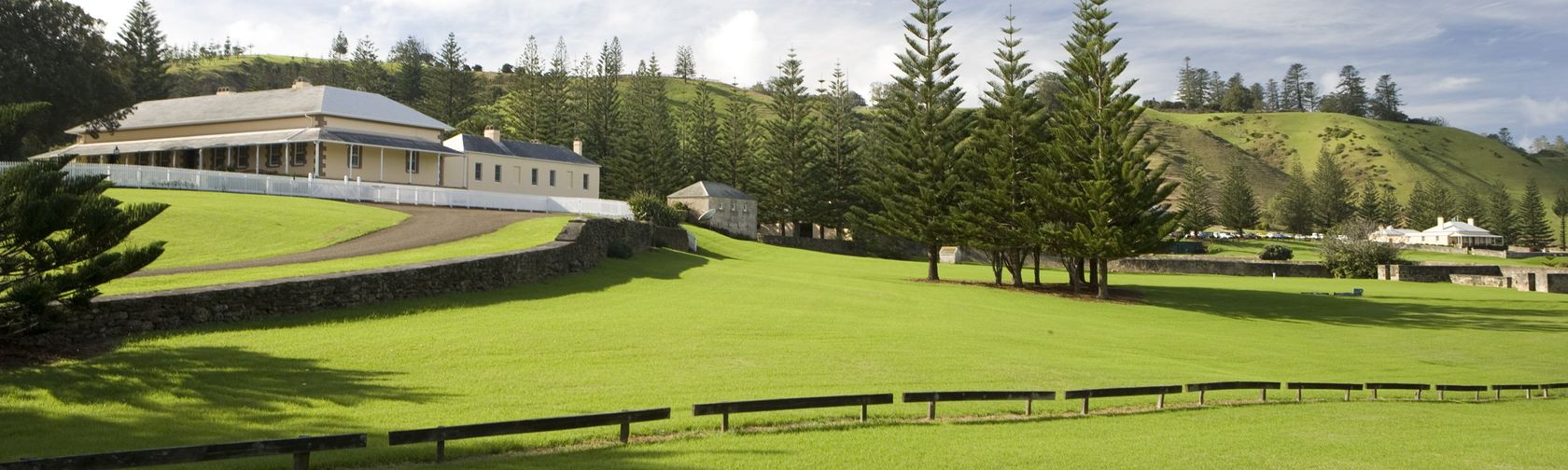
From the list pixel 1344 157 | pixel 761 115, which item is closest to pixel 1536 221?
pixel 1344 157

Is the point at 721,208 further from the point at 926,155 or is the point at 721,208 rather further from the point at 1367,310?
the point at 1367,310

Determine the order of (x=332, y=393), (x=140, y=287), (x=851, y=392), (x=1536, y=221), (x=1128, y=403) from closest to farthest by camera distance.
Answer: (x=332, y=393) < (x=851, y=392) < (x=1128, y=403) < (x=140, y=287) < (x=1536, y=221)

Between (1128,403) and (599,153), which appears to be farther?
(599,153)

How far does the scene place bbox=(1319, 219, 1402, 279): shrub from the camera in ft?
146

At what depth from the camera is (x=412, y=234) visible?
79.5ft

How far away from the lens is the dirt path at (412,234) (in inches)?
709

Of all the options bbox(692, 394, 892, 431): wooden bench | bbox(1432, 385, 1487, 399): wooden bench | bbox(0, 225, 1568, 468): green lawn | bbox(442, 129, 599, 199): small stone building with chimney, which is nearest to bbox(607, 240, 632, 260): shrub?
bbox(0, 225, 1568, 468): green lawn

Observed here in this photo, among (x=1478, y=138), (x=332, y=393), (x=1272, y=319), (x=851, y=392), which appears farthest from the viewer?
(x=1478, y=138)

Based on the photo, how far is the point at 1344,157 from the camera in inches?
4852

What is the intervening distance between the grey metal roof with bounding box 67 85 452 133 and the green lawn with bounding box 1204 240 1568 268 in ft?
153

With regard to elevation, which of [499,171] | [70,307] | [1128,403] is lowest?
[1128,403]

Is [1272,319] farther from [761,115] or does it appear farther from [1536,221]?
[761,115]

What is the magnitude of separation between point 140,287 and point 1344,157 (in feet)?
445

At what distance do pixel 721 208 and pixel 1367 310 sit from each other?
98.1 ft
